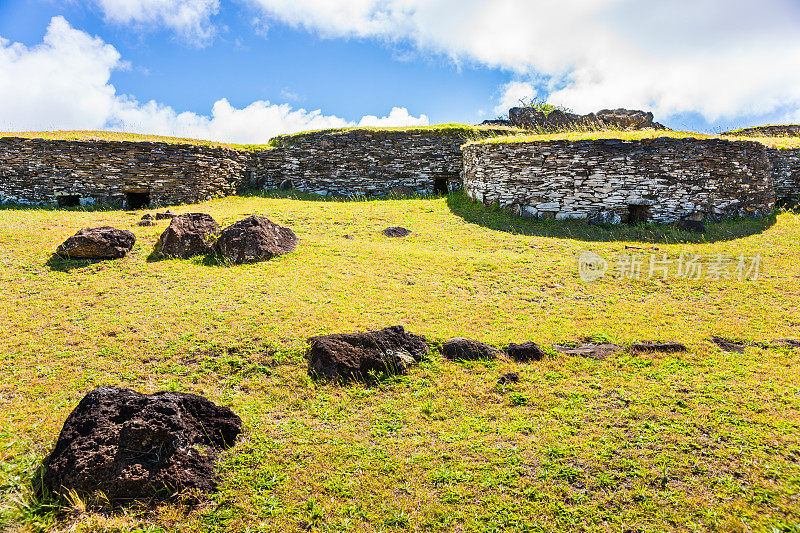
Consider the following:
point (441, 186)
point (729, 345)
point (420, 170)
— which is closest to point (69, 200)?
point (420, 170)

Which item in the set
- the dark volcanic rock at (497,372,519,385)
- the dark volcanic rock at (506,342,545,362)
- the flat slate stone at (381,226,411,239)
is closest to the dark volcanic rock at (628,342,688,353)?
the dark volcanic rock at (506,342,545,362)

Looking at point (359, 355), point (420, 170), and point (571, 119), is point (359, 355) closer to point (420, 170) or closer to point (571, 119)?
point (420, 170)

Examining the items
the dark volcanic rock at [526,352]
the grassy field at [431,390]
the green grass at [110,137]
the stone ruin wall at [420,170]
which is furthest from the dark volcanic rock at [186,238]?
the dark volcanic rock at [526,352]

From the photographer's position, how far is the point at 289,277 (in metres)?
10.5

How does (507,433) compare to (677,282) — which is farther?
(677,282)

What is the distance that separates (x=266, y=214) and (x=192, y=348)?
986 centimetres

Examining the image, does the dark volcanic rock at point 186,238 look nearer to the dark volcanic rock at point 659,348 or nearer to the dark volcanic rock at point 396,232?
the dark volcanic rock at point 396,232

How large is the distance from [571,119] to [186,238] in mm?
20191

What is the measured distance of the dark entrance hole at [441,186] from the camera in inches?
821

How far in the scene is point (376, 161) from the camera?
20.4m

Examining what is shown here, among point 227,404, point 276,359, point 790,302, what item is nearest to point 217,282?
point 276,359

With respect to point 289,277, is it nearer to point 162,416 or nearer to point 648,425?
point 162,416

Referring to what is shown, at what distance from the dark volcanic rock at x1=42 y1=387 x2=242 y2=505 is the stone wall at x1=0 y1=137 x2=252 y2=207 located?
585 inches

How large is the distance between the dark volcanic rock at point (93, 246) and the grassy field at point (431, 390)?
1.15 ft
